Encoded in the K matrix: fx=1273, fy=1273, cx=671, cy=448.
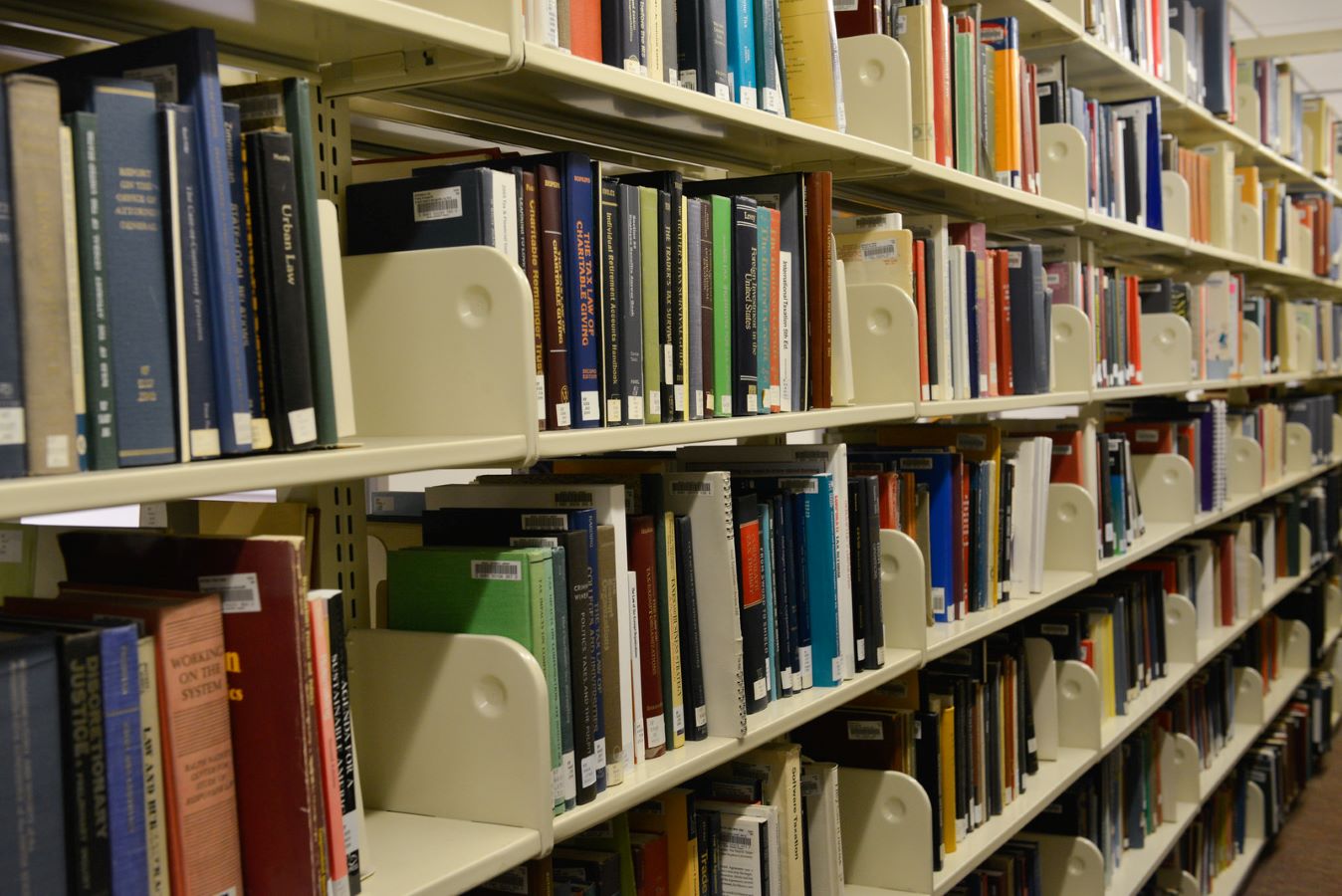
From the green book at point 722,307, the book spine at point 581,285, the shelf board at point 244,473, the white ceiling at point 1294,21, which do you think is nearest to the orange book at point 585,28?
the book spine at point 581,285

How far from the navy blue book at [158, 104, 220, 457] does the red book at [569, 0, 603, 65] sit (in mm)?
532

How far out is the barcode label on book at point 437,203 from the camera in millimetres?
1174

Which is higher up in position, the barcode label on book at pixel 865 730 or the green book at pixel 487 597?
the green book at pixel 487 597

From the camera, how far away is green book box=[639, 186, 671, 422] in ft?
4.42

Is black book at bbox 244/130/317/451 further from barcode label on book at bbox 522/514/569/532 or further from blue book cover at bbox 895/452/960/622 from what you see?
blue book cover at bbox 895/452/960/622

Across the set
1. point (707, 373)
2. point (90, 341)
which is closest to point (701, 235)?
point (707, 373)

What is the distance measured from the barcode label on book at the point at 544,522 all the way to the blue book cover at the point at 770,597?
390mm

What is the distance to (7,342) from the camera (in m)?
0.75

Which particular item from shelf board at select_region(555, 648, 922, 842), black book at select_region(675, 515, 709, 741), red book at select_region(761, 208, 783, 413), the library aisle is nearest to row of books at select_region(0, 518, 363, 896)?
shelf board at select_region(555, 648, 922, 842)

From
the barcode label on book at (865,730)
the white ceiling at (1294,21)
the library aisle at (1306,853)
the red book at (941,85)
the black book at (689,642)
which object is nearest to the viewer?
the black book at (689,642)

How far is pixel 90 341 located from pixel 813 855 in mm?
1233

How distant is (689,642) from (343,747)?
1.69 ft

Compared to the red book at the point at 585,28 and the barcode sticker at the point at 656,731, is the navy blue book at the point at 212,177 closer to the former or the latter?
the red book at the point at 585,28

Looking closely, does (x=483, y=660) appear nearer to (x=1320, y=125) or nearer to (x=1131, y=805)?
(x=1131, y=805)
